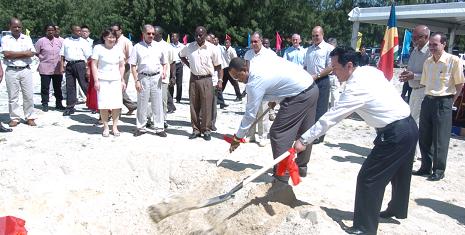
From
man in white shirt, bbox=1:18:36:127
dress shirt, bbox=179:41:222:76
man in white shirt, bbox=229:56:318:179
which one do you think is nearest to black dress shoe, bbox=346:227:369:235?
man in white shirt, bbox=229:56:318:179

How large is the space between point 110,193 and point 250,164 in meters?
1.86

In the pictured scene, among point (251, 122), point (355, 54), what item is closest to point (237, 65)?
point (251, 122)

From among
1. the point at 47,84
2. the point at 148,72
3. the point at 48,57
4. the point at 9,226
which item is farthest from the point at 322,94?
the point at 47,84

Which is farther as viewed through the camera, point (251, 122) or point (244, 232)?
point (251, 122)

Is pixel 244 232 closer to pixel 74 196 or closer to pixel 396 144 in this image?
pixel 396 144

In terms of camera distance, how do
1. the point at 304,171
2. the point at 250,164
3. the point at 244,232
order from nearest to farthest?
1. the point at 244,232
2. the point at 304,171
3. the point at 250,164

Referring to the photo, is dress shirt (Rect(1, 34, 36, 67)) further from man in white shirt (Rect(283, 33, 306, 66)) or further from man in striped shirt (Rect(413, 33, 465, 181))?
man in striped shirt (Rect(413, 33, 465, 181))

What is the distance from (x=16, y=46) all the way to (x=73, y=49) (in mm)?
1570

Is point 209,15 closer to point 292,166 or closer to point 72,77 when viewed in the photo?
point 72,77

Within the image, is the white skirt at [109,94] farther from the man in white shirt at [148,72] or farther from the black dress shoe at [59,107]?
the black dress shoe at [59,107]

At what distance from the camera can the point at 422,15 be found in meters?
12.5

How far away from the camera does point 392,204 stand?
397 centimetres

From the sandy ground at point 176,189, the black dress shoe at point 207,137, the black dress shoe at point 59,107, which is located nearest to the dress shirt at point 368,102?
the sandy ground at point 176,189

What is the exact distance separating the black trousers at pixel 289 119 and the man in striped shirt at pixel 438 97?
5.15 ft
